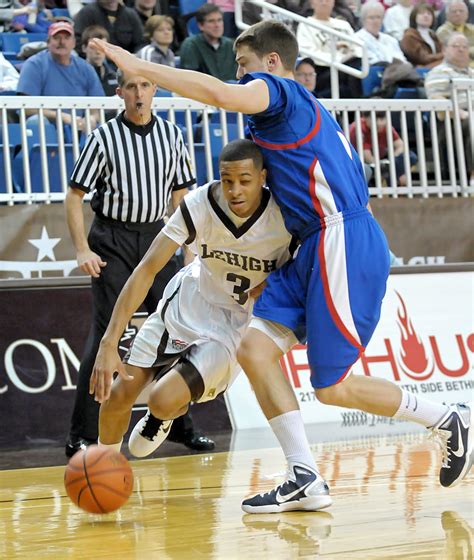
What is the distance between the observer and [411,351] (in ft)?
27.1

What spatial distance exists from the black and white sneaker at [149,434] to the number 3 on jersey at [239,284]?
747 millimetres

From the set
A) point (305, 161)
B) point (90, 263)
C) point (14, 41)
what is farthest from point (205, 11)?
point (305, 161)

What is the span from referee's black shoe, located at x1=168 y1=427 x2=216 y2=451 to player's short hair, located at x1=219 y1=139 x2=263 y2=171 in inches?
106

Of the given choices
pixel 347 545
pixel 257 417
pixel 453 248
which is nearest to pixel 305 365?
pixel 257 417

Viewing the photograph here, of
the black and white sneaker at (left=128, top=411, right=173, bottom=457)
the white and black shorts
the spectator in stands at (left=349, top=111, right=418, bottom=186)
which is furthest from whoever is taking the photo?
the spectator in stands at (left=349, top=111, right=418, bottom=186)

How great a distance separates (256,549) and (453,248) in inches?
258

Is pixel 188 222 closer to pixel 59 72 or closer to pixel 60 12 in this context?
pixel 59 72

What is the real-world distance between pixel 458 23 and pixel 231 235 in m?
9.38

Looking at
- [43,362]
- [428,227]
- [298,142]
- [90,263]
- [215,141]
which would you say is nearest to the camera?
[298,142]

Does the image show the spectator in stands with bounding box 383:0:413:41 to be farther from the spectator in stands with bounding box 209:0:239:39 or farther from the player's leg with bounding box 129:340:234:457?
the player's leg with bounding box 129:340:234:457

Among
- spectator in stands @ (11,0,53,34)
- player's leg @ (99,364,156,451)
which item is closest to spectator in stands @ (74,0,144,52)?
spectator in stands @ (11,0,53,34)

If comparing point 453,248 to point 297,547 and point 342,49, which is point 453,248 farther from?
point 297,547

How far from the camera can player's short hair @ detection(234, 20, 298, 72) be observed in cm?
462

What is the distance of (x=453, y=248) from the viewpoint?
9930 mm
